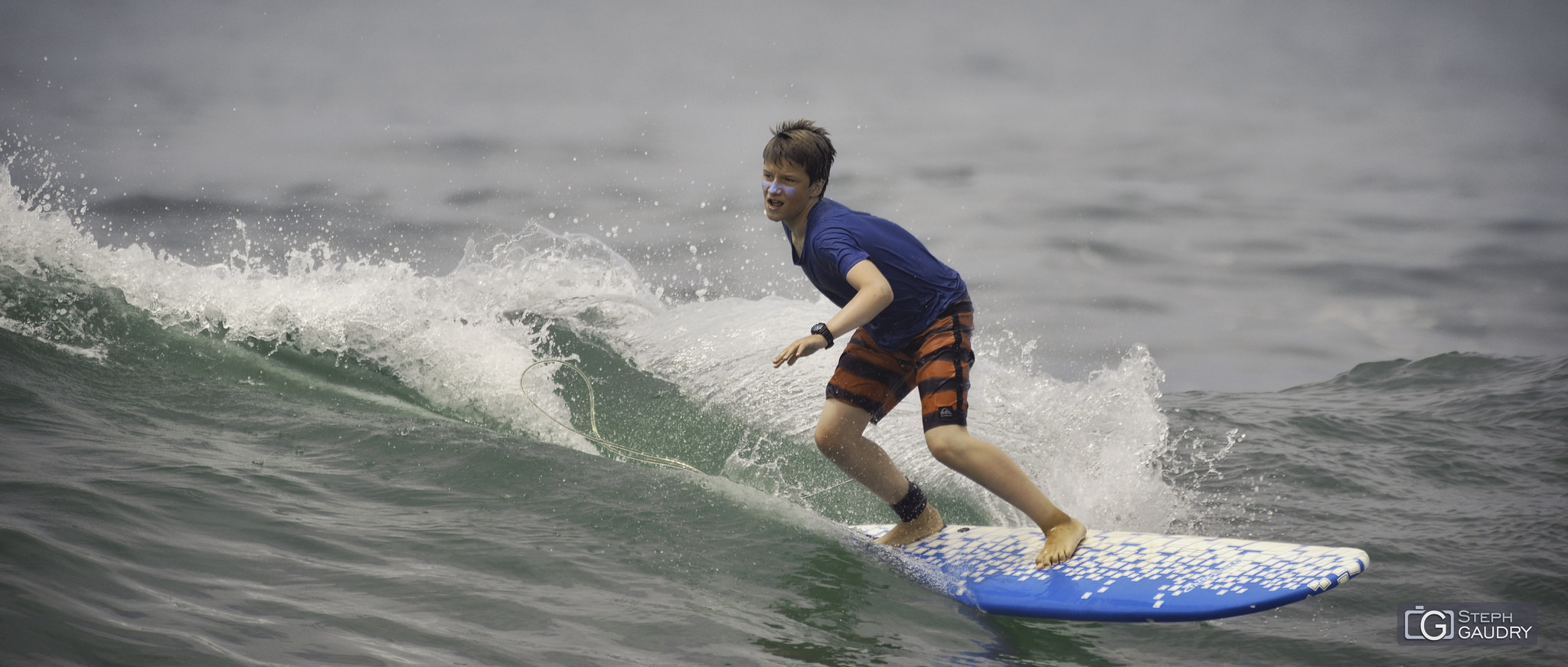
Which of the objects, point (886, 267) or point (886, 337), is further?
point (886, 337)

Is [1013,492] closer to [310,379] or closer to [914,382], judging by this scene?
[914,382]

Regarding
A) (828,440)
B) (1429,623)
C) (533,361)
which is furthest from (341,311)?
(1429,623)

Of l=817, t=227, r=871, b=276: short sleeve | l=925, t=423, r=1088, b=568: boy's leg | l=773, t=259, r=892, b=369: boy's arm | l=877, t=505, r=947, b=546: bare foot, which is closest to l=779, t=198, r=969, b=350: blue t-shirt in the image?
l=817, t=227, r=871, b=276: short sleeve

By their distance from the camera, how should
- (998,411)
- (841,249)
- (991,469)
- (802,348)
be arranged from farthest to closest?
1. (998,411)
2. (991,469)
3. (841,249)
4. (802,348)

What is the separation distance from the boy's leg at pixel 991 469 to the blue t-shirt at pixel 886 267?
0.40 metres

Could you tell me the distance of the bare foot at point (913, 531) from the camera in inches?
148

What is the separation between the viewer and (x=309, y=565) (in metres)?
2.89

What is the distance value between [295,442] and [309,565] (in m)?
1.59

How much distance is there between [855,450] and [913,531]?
52 cm

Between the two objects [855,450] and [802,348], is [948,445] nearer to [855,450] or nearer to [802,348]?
[855,450]

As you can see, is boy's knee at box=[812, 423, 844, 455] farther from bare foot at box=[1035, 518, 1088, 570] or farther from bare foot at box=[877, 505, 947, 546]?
bare foot at box=[1035, 518, 1088, 570]

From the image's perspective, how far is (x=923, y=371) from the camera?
333 cm

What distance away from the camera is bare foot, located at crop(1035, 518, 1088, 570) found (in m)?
3.31

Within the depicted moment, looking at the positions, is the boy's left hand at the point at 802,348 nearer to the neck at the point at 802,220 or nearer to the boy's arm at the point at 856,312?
the boy's arm at the point at 856,312
